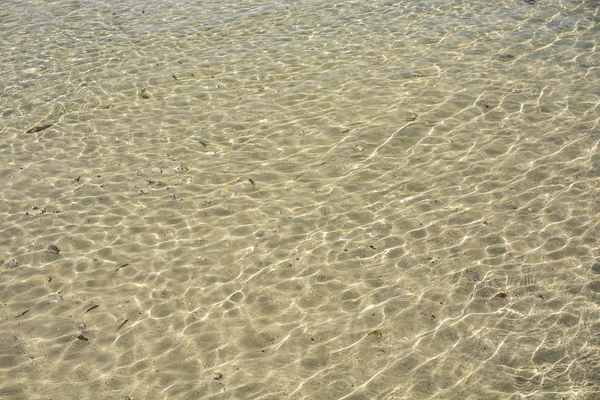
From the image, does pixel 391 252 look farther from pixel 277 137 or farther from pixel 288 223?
pixel 277 137

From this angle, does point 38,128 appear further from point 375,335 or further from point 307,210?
point 375,335

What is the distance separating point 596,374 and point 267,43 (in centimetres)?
692

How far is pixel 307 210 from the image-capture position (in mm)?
6527

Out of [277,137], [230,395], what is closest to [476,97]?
[277,137]

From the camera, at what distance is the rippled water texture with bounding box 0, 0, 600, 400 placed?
4902mm

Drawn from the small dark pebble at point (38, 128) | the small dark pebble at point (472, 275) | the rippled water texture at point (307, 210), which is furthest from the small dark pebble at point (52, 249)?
the small dark pebble at point (472, 275)

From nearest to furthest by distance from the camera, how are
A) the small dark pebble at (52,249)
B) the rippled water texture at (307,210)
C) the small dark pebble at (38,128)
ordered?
the rippled water texture at (307,210), the small dark pebble at (52,249), the small dark pebble at (38,128)

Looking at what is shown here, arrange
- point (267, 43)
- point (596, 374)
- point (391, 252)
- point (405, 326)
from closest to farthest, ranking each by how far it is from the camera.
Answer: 1. point (596, 374)
2. point (405, 326)
3. point (391, 252)
4. point (267, 43)

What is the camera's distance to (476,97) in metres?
8.17

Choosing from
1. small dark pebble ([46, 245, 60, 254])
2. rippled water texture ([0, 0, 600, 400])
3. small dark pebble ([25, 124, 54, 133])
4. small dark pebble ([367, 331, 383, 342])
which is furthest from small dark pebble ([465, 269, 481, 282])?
small dark pebble ([25, 124, 54, 133])

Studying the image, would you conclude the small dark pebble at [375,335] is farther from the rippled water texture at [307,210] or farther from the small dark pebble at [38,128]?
the small dark pebble at [38,128]

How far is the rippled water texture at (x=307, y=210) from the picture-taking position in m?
4.90

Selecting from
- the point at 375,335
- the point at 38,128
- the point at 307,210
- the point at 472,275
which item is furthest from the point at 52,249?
the point at 472,275

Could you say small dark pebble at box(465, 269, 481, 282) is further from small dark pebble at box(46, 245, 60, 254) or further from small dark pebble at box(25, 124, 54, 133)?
small dark pebble at box(25, 124, 54, 133)
